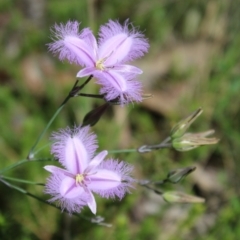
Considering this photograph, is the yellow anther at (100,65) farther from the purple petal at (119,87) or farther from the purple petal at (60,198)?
the purple petal at (60,198)

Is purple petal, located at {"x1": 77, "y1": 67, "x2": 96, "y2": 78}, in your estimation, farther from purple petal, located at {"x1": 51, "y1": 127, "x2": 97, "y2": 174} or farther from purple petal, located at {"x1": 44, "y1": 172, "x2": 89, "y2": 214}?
purple petal, located at {"x1": 44, "y1": 172, "x2": 89, "y2": 214}

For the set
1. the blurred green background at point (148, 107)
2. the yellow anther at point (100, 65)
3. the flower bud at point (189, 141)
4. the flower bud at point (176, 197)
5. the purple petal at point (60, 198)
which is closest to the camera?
the purple petal at point (60, 198)

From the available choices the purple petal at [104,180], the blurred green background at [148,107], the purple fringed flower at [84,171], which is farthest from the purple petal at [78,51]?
the blurred green background at [148,107]

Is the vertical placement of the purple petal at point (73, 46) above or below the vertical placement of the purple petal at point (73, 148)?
above

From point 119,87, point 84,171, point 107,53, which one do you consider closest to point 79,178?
point 84,171

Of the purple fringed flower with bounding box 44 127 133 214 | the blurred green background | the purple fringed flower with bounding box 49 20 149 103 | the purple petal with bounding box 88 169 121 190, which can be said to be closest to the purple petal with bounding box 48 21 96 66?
the purple fringed flower with bounding box 49 20 149 103

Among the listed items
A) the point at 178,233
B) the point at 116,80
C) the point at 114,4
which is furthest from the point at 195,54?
the point at 116,80

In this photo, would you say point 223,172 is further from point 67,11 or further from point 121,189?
point 121,189

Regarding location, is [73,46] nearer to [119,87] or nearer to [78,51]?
[78,51]
